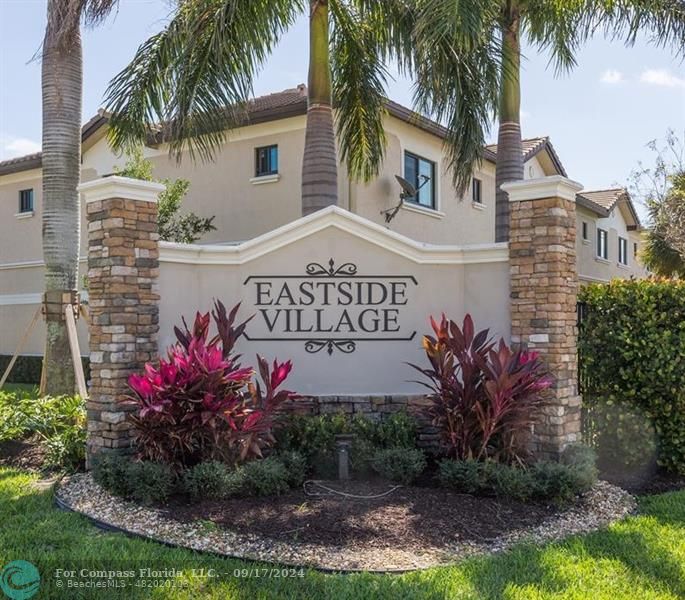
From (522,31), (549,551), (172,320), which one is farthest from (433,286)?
(522,31)

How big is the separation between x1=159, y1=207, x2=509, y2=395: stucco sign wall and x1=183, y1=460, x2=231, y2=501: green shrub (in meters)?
1.91

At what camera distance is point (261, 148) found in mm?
15031

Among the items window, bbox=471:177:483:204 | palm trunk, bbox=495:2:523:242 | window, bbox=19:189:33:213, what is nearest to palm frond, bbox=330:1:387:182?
palm trunk, bbox=495:2:523:242

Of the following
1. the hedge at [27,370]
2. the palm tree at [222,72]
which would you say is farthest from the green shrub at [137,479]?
the hedge at [27,370]

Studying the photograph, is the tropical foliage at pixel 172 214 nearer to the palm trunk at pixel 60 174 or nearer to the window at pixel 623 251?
the palm trunk at pixel 60 174

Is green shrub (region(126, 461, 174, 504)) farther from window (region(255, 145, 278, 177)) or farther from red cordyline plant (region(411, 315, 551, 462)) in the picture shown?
window (region(255, 145, 278, 177))

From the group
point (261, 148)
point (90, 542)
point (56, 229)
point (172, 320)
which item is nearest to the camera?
point (90, 542)

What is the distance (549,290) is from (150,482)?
427 centimetres

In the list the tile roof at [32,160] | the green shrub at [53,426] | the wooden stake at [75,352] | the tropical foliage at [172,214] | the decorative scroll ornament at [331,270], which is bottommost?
the green shrub at [53,426]

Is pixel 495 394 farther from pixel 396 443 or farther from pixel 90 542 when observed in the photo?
pixel 90 542

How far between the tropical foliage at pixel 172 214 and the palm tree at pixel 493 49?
19.9 feet

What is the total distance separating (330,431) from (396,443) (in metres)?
0.68

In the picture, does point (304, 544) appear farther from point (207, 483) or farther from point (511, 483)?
point (511, 483)

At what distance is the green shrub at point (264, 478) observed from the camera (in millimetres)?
5754
